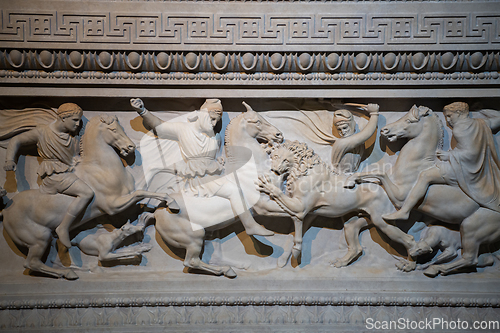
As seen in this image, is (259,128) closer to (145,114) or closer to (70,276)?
(145,114)

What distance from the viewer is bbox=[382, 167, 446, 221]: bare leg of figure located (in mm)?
3160

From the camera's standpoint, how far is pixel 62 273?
3238 mm

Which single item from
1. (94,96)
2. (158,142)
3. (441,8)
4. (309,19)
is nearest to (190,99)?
(158,142)

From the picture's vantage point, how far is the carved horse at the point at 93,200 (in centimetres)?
317

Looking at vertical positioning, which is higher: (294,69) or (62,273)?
(294,69)

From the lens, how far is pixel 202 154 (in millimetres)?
3268

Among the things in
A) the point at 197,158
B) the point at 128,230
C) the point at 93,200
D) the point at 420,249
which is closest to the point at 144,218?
the point at 128,230

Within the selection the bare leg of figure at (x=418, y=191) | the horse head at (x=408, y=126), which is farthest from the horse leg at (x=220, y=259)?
the horse head at (x=408, y=126)

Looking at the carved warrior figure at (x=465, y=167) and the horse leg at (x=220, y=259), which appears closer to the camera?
the carved warrior figure at (x=465, y=167)

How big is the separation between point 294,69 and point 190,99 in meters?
0.86

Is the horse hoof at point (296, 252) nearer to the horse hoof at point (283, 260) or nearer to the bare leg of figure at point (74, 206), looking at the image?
the horse hoof at point (283, 260)

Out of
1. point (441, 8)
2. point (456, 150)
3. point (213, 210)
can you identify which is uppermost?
point (441, 8)

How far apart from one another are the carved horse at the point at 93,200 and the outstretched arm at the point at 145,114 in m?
0.21

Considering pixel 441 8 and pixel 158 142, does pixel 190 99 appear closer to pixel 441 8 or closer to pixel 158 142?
pixel 158 142
